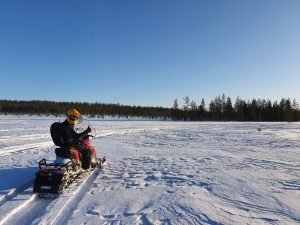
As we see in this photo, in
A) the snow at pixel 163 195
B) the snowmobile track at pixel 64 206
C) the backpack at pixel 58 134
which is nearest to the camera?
the snowmobile track at pixel 64 206

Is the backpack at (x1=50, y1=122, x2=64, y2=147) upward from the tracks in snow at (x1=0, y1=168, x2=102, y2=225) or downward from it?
upward

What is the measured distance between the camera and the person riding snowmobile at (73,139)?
7523 mm

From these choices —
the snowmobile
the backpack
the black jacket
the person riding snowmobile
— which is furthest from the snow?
the backpack

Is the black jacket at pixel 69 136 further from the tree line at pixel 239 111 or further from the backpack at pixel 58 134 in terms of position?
the tree line at pixel 239 111

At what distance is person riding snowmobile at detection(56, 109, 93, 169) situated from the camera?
752 cm

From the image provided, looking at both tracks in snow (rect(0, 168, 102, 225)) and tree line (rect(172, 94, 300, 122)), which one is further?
tree line (rect(172, 94, 300, 122))

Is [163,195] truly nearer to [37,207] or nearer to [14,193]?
[37,207]

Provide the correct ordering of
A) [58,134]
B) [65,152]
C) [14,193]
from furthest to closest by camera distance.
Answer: [58,134] → [65,152] → [14,193]

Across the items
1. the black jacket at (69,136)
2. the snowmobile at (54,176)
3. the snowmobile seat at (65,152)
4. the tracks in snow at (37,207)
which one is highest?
the black jacket at (69,136)

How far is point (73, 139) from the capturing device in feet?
25.4

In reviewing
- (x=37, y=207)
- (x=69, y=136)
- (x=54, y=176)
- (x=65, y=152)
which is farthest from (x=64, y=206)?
(x=69, y=136)

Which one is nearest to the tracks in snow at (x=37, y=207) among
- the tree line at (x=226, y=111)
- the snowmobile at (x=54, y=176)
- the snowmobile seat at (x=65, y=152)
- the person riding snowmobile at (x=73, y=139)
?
the snowmobile at (x=54, y=176)

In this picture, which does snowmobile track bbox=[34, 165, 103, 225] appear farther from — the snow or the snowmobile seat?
the snowmobile seat

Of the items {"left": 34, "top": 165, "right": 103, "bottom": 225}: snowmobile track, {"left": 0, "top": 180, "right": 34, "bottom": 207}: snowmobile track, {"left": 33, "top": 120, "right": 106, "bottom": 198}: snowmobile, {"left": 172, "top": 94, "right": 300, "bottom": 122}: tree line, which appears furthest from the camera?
{"left": 172, "top": 94, "right": 300, "bottom": 122}: tree line
